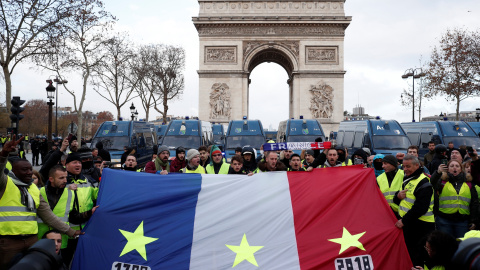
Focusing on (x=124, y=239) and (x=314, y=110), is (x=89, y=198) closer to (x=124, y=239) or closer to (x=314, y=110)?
(x=124, y=239)

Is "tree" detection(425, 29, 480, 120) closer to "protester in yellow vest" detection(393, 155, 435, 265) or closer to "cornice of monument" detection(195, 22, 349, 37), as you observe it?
"cornice of monument" detection(195, 22, 349, 37)

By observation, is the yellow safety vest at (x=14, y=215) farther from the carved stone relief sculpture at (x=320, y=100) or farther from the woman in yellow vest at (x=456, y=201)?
the carved stone relief sculpture at (x=320, y=100)

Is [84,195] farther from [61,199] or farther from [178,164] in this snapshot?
[178,164]

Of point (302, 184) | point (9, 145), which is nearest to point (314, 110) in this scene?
point (302, 184)

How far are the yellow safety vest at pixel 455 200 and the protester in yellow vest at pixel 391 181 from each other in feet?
2.66

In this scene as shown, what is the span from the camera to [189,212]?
4.97 meters

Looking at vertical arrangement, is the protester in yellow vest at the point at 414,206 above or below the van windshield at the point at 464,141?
below

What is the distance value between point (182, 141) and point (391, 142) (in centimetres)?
784

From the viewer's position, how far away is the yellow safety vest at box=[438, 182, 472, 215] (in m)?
5.62

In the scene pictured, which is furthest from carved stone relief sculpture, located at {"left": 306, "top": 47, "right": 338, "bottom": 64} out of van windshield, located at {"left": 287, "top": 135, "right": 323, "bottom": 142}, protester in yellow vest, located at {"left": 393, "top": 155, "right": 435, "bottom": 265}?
protester in yellow vest, located at {"left": 393, "top": 155, "right": 435, "bottom": 265}

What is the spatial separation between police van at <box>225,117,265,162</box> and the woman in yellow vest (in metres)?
10.3

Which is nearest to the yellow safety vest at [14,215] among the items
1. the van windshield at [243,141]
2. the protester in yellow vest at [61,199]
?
the protester in yellow vest at [61,199]

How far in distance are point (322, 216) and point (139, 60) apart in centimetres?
4100

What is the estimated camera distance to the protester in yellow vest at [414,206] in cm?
482
